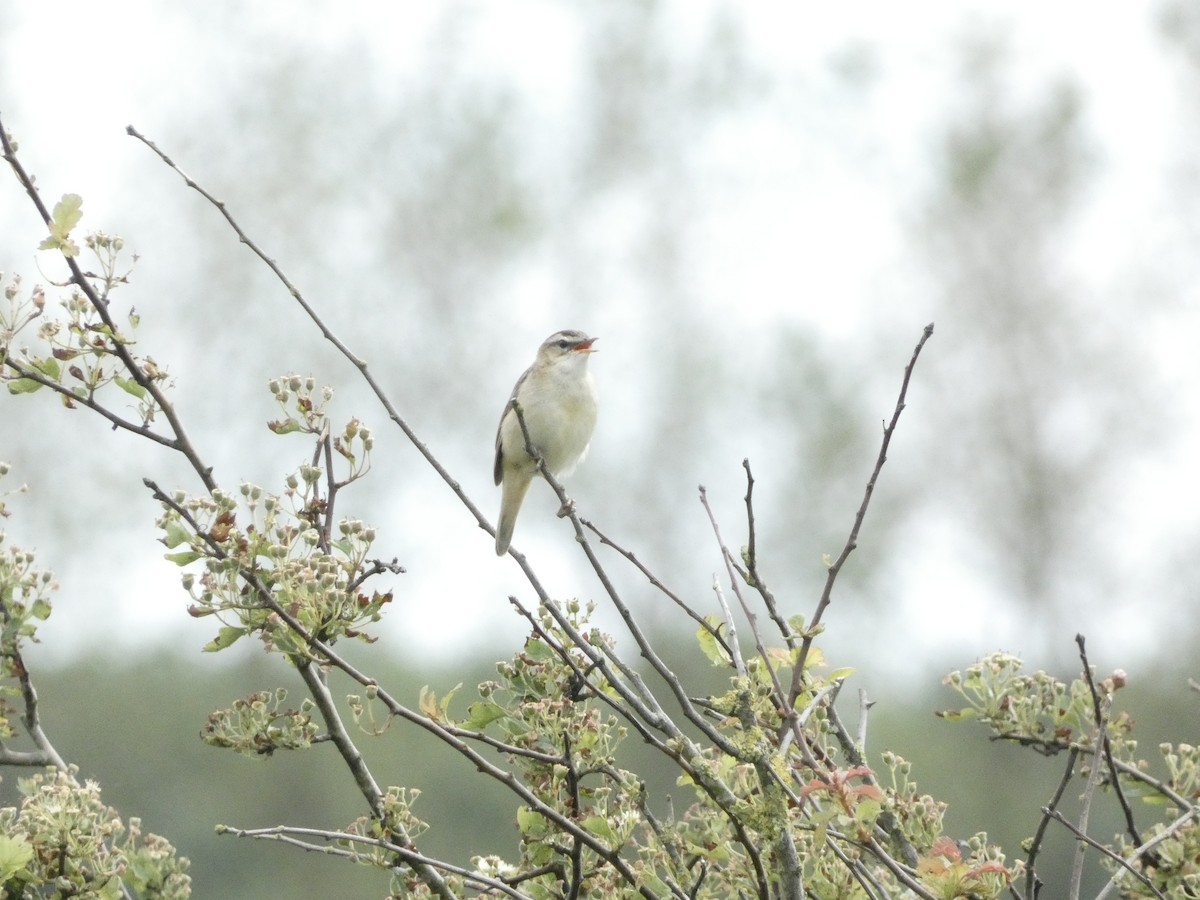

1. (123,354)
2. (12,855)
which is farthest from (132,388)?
(12,855)

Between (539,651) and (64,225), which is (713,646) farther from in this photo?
(64,225)

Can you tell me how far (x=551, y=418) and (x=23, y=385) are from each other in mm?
3192

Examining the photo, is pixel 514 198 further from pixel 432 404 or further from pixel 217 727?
pixel 217 727

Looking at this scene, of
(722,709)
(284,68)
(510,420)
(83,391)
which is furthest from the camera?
(284,68)

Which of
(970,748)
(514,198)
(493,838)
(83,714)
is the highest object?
(514,198)

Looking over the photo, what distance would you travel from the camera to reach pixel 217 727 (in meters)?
2.10

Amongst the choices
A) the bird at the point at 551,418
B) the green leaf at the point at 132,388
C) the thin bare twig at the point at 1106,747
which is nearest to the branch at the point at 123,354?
the green leaf at the point at 132,388

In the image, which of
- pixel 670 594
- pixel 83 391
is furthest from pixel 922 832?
pixel 83 391

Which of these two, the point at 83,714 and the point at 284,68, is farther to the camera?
the point at 284,68

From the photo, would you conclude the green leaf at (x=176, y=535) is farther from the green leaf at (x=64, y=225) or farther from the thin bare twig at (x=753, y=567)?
the thin bare twig at (x=753, y=567)

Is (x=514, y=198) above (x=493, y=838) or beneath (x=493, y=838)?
above

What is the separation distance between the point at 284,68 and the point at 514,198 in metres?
3.40

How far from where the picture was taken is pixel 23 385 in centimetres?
217

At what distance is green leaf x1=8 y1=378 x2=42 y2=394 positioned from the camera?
2.15m
